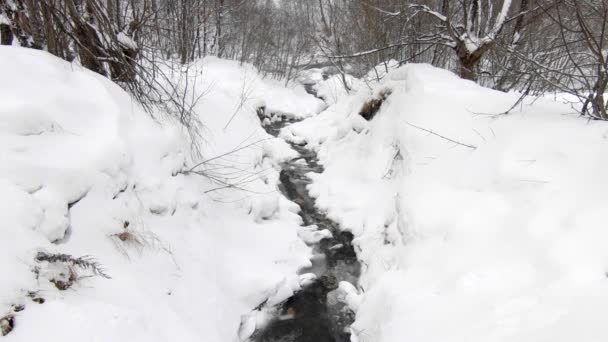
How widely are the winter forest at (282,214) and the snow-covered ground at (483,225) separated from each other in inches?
0.7

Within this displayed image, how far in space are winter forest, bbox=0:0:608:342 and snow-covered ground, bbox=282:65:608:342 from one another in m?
0.02

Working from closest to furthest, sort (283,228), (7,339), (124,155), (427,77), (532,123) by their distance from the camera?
(7,339) < (124,155) < (532,123) < (283,228) < (427,77)

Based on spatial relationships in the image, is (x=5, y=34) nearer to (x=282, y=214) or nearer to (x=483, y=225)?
(x=282, y=214)

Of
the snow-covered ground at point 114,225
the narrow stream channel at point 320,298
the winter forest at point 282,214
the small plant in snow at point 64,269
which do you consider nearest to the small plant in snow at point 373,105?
the winter forest at point 282,214

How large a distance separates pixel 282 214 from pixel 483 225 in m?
2.89

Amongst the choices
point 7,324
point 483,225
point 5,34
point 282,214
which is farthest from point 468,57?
point 7,324

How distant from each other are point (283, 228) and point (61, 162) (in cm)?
299

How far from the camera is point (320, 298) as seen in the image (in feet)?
13.7

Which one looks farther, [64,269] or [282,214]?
[282,214]

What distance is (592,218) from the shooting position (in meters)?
2.86

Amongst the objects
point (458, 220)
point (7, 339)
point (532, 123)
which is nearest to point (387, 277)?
point (458, 220)

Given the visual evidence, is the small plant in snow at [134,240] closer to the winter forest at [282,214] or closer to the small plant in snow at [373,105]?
the winter forest at [282,214]

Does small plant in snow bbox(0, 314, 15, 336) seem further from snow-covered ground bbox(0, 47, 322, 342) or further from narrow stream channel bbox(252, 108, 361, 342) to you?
narrow stream channel bbox(252, 108, 361, 342)

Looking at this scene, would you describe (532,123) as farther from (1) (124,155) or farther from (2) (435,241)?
(1) (124,155)
